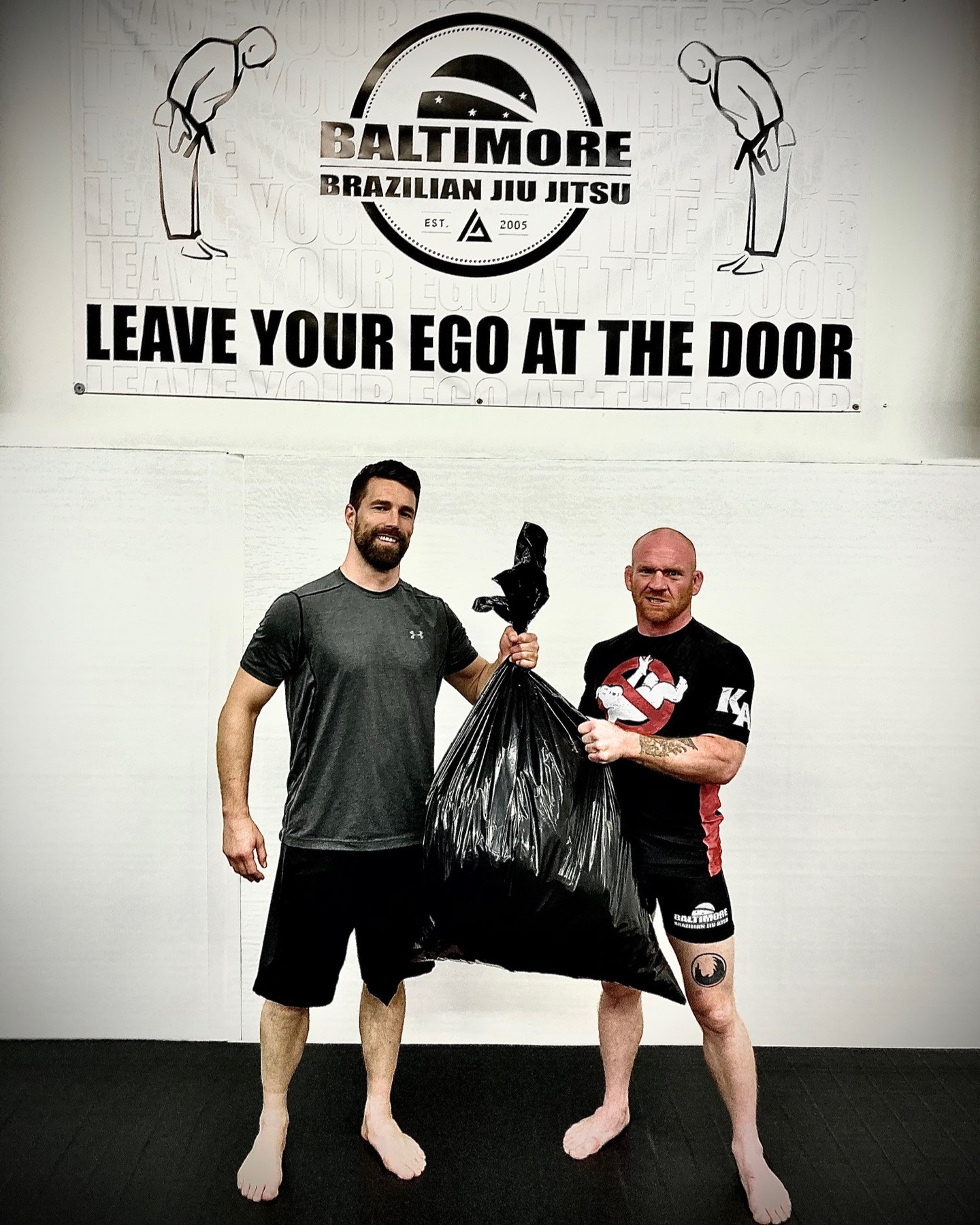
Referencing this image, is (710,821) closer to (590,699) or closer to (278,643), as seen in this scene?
(590,699)

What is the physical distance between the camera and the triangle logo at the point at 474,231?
2.69 m

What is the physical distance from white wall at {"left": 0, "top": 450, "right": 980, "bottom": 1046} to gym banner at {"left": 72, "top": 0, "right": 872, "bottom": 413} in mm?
261

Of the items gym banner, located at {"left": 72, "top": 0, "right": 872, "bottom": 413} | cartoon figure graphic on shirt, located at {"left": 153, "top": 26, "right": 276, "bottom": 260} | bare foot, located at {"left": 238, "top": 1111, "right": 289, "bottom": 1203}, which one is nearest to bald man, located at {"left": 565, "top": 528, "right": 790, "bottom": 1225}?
gym banner, located at {"left": 72, "top": 0, "right": 872, "bottom": 413}

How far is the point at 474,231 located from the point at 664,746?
1.46 metres

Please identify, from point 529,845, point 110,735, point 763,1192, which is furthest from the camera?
point 110,735

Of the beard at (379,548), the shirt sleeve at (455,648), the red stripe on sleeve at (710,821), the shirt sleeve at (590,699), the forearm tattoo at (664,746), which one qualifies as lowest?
the red stripe on sleeve at (710,821)

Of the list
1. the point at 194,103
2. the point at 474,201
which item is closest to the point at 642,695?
the point at 474,201

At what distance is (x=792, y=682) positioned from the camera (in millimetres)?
2779

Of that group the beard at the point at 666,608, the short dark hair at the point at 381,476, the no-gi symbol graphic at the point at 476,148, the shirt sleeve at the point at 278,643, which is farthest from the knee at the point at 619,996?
the no-gi symbol graphic at the point at 476,148

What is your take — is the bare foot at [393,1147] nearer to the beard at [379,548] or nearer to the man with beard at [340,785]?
the man with beard at [340,785]

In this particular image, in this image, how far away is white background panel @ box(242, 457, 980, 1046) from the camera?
2727mm

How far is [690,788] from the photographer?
218 centimetres

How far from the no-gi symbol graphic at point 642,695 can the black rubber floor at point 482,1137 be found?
980mm

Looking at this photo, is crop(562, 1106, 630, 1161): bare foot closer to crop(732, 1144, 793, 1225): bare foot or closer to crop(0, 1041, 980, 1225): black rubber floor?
crop(0, 1041, 980, 1225): black rubber floor
